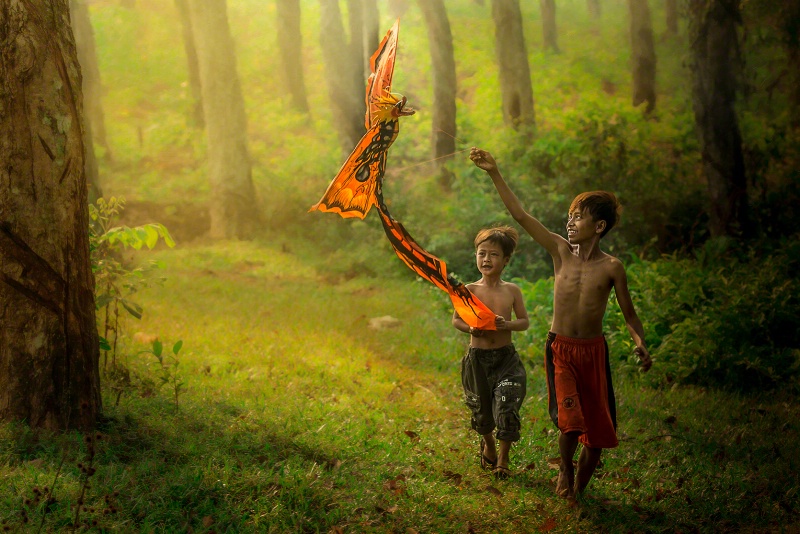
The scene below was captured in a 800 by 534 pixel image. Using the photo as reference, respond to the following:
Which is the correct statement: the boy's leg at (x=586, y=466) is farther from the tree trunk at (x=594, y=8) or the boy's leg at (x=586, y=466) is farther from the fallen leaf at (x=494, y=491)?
the tree trunk at (x=594, y=8)

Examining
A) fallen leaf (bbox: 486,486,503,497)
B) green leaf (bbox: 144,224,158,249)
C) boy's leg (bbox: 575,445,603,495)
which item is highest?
green leaf (bbox: 144,224,158,249)

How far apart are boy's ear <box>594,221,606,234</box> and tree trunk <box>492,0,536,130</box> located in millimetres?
9699

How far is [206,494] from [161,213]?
10646 millimetres

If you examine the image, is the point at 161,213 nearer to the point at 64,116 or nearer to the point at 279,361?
the point at 279,361

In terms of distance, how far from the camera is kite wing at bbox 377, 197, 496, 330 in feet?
12.7

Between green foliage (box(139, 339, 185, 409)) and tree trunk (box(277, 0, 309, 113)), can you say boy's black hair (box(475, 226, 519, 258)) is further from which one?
tree trunk (box(277, 0, 309, 113))

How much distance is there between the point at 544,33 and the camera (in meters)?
14.1

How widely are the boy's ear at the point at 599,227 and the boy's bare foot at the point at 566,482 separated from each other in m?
1.26

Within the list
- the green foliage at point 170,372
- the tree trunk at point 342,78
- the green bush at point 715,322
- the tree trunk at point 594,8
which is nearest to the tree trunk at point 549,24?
the tree trunk at point 594,8

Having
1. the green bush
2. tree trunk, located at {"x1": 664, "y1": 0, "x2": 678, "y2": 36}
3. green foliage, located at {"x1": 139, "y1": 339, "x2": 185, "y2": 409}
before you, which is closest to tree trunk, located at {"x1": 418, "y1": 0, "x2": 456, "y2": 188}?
tree trunk, located at {"x1": 664, "y1": 0, "x2": 678, "y2": 36}

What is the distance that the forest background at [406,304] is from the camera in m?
3.73

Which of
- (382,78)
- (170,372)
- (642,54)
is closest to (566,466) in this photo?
(382,78)

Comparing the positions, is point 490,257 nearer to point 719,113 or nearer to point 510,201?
point 510,201

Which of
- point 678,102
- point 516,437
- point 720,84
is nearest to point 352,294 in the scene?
point 720,84
